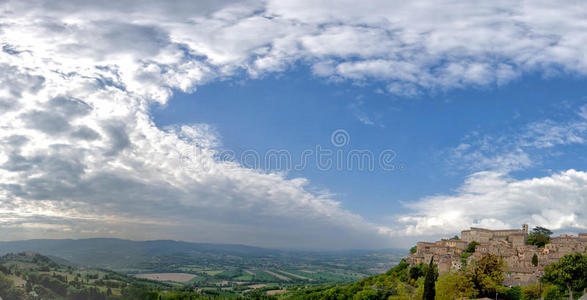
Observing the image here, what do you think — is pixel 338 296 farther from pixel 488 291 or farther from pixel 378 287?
pixel 488 291

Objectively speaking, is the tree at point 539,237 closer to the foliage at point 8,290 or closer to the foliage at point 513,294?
the foliage at point 513,294

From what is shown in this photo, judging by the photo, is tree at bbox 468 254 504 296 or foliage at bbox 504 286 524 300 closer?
tree at bbox 468 254 504 296

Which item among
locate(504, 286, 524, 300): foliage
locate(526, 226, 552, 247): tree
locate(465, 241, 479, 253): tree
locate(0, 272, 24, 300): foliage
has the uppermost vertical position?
locate(526, 226, 552, 247): tree

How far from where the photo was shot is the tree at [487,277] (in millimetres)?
42750

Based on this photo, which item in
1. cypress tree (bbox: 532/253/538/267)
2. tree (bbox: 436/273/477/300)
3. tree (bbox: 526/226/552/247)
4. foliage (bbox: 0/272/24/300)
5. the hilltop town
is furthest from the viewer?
foliage (bbox: 0/272/24/300)

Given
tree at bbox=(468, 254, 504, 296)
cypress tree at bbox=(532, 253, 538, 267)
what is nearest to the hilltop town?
cypress tree at bbox=(532, 253, 538, 267)

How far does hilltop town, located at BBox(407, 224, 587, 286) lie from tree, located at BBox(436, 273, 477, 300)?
9.60 metres

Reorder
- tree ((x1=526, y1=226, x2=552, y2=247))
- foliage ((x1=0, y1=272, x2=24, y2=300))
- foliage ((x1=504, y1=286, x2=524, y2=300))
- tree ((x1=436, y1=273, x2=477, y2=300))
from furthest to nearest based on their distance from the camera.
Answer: foliage ((x1=0, y1=272, x2=24, y2=300)) < tree ((x1=526, y1=226, x2=552, y2=247)) < foliage ((x1=504, y1=286, x2=524, y2=300)) < tree ((x1=436, y1=273, x2=477, y2=300))

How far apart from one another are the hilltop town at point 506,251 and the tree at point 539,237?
878mm

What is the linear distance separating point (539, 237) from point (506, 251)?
11.7m

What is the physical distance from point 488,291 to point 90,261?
637ft

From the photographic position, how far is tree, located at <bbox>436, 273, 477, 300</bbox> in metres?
42.7

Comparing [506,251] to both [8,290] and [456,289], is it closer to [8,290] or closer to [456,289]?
[456,289]

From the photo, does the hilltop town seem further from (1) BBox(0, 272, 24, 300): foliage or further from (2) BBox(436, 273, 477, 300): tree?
(1) BBox(0, 272, 24, 300): foliage
